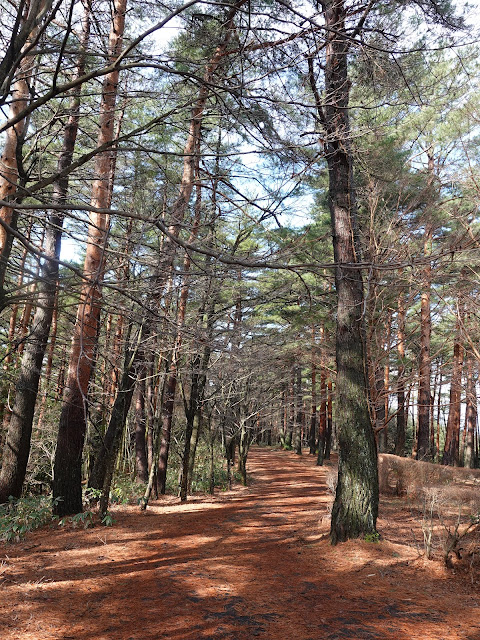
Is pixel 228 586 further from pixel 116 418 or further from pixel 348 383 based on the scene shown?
pixel 116 418

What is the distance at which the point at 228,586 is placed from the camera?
4477 mm

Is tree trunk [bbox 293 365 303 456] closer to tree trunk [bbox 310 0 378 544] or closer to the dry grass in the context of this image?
the dry grass

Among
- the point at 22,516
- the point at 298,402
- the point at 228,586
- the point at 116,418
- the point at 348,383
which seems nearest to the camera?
the point at 228,586

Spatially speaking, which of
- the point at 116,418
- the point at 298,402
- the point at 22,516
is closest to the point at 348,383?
the point at 116,418

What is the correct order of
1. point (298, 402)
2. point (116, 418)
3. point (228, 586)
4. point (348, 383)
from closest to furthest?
point (228, 586) < point (348, 383) < point (116, 418) < point (298, 402)

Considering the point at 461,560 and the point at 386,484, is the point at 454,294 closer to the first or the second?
the point at 461,560

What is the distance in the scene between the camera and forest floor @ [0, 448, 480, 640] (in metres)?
3.51

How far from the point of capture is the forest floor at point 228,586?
11.5 feet

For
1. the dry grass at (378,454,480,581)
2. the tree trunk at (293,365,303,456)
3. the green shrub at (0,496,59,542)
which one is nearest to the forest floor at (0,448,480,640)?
the green shrub at (0,496,59,542)

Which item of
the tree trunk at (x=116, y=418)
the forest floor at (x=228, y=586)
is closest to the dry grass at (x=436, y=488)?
the forest floor at (x=228, y=586)

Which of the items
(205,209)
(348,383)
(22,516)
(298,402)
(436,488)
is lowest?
(22,516)

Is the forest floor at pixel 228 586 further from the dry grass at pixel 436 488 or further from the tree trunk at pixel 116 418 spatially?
the tree trunk at pixel 116 418

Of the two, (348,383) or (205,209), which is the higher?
(205,209)

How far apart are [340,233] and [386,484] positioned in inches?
297
